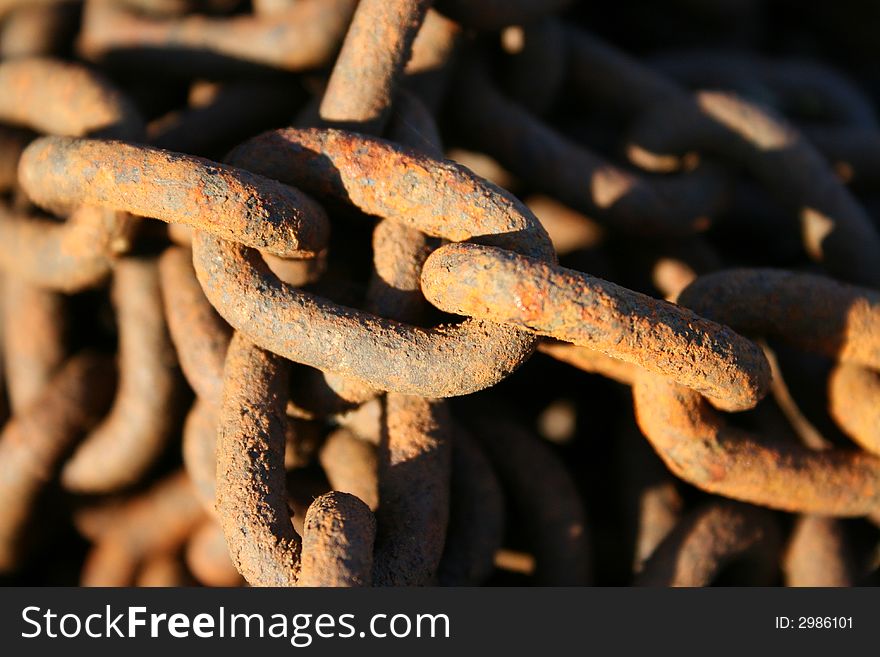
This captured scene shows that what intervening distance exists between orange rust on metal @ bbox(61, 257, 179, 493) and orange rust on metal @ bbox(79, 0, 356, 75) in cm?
35

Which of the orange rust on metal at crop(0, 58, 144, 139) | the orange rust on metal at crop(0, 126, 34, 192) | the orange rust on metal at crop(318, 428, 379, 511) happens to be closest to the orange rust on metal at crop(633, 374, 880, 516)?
the orange rust on metal at crop(318, 428, 379, 511)

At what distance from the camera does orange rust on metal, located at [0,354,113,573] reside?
4.29ft

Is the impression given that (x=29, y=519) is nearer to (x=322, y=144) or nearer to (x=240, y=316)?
(x=240, y=316)

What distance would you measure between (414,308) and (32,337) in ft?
2.52

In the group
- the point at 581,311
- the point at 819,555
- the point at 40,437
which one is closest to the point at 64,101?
the point at 40,437

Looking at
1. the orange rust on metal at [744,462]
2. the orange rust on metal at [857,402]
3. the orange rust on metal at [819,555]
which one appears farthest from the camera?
the orange rust on metal at [819,555]

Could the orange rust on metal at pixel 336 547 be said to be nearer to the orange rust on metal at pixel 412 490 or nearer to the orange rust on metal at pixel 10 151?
the orange rust on metal at pixel 412 490

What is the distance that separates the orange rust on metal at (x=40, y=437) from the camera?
51.5 inches

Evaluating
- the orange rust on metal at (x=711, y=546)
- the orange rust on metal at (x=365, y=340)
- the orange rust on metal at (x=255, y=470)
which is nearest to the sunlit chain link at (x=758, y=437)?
the orange rust on metal at (x=711, y=546)

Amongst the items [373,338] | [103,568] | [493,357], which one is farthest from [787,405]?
[103,568]

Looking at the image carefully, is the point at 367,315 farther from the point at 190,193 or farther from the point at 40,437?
the point at 40,437

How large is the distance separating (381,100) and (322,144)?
140 mm

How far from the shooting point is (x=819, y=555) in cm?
130

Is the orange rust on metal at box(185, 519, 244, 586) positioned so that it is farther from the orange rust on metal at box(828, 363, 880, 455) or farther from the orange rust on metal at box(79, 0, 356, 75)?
the orange rust on metal at box(828, 363, 880, 455)
